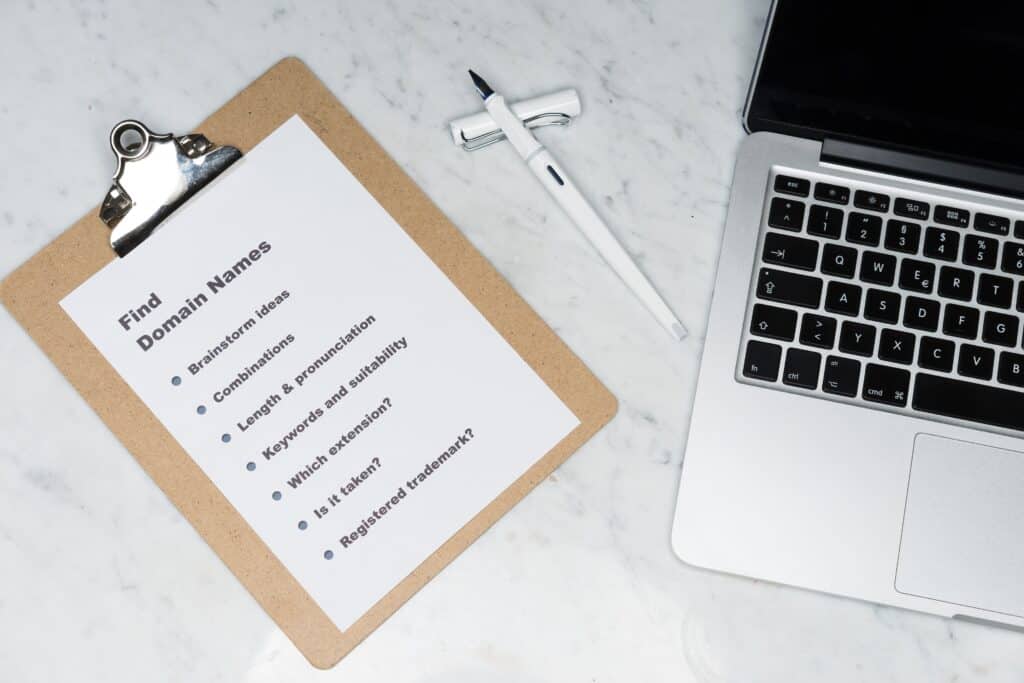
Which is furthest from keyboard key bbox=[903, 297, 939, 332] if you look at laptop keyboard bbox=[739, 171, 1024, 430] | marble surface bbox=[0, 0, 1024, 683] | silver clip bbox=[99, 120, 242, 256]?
silver clip bbox=[99, 120, 242, 256]

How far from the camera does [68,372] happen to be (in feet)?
1.83

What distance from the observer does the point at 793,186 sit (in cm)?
58

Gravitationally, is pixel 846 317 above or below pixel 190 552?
below

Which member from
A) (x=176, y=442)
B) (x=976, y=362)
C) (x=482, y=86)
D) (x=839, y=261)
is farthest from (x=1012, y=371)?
(x=176, y=442)

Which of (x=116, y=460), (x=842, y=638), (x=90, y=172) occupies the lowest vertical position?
(x=842, y=638)

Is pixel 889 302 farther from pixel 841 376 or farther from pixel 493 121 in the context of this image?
pixel 493 121

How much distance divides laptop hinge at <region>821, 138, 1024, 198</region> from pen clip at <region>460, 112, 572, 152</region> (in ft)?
0.55

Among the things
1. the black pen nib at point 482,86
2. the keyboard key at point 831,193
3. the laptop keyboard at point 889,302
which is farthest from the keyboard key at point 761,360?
the black pen nib at point 482,86

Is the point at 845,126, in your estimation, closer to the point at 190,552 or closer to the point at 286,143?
the point at 286,143

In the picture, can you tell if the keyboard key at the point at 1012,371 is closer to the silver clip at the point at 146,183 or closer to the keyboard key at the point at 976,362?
the keyboard key at the point at 976,362

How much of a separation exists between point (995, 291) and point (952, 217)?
0.17 ft

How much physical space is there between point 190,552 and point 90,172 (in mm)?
252

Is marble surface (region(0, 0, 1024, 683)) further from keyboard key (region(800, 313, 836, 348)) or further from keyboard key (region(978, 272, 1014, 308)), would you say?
keyboard key (region(978, 272, 1014, 308))

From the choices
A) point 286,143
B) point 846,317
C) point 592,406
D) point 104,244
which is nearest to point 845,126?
point 846,317
